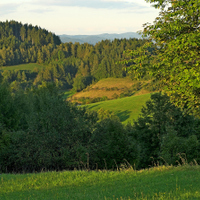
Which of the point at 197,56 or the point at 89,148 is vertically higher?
the point at 197,56

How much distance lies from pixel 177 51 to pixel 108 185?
33.3 feet

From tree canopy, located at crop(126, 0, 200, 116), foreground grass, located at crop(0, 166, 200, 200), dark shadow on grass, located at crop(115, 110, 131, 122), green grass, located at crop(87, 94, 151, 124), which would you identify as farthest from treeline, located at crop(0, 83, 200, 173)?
dark shadow on grass, located at crop(115, 110, 131, 122)

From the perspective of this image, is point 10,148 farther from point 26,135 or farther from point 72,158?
point 72,158

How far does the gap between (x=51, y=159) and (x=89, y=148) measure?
5.28 metres

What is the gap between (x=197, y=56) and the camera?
16562 mm

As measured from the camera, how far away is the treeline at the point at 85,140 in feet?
108

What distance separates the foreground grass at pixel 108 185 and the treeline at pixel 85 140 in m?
11.9

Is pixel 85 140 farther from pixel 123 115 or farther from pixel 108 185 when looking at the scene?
pixel 123 115

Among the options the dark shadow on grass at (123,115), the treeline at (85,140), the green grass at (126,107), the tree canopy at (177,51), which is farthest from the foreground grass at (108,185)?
the dark shadow on grass at (123,115)

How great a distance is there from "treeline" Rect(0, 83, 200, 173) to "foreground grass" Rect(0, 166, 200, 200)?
1193 centimetres

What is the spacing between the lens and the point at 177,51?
1780 cm

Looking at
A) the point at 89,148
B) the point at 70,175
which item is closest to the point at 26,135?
the point at 89,148

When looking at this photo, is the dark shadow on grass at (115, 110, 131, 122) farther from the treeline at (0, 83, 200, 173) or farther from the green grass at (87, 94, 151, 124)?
the treeline at (0, 83, 200, 173)

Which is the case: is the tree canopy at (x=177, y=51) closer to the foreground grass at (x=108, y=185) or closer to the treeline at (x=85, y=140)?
the foreground grass at (x=108, y=185)
